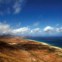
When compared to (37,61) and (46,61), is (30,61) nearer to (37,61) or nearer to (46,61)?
(37,61)

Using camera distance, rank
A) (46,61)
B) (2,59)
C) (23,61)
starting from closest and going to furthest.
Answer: (2,59) < (23,61) < (46,61)

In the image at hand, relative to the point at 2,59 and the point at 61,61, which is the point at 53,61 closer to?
the point at 61,61

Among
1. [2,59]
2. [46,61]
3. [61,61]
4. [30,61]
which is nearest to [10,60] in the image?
[2,59]

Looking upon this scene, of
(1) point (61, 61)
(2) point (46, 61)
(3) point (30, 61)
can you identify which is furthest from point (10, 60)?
(1) point (61, 61)

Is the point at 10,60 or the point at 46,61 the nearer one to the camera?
the point at 10,60

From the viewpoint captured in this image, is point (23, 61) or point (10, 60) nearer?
point (10, 60)

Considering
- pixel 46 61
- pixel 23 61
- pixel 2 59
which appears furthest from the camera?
pixel 46 61

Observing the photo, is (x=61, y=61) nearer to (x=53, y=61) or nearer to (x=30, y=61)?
(x=53, y=61)
